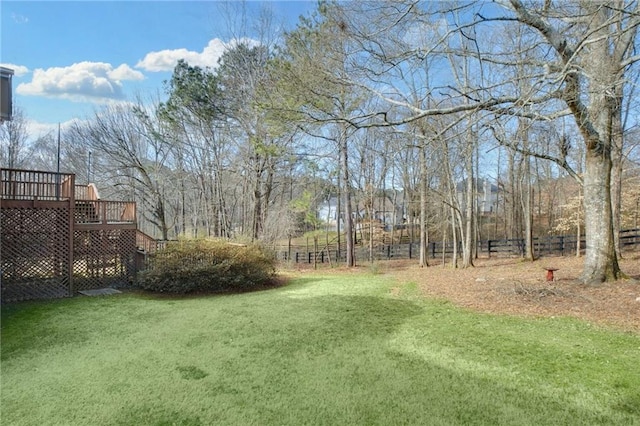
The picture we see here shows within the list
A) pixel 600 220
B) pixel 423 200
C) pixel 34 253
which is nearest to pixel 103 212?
pixel 34 253

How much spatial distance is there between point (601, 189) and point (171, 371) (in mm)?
7367

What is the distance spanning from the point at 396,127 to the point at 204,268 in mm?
7350

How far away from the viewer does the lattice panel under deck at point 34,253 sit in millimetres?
7348

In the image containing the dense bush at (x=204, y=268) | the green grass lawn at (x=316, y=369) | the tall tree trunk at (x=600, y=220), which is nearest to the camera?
the green grass lawn at (x=316, y=369)

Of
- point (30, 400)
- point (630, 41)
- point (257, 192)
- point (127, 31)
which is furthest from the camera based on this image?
point (257, 192)

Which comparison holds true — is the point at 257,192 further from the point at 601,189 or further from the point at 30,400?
the point at 30,400

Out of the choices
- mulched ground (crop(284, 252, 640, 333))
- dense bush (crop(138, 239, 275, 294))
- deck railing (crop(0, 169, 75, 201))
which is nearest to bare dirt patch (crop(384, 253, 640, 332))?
mulched ground (crop(284, 252, 640, 333))

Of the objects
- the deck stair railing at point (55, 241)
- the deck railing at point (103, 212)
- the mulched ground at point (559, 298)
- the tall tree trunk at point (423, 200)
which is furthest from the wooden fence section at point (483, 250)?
the mulched ground at point (559, 298)

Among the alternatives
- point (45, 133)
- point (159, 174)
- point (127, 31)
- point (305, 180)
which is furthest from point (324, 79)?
point (45, 133)

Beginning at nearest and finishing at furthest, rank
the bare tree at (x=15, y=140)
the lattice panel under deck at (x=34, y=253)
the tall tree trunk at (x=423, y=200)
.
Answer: the lattice panel under deck at (x=34, y=253), the tall tree trunk at (x=423, y=200), the bare tree at (x=15, y=140)

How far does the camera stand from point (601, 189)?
6.69 metres

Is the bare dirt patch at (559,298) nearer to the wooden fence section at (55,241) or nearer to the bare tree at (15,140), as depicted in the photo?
the wooden fence section at (55,241)

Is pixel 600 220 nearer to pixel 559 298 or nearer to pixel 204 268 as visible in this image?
pixel 559 298

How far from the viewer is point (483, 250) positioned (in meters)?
17.6
